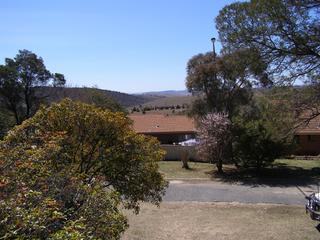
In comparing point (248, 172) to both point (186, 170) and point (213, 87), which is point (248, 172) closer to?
point (186, 170)

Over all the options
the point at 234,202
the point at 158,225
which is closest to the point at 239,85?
the point at 234,202

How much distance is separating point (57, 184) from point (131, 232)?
7829 millimetres

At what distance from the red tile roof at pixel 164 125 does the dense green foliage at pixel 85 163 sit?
27820 mm

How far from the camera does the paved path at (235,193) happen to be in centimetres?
1980

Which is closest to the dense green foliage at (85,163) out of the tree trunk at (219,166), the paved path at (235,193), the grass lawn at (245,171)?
the paved path at (235,193)

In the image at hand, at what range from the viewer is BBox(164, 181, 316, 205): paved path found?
65.0ft

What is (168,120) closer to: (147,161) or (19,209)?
(147,161)

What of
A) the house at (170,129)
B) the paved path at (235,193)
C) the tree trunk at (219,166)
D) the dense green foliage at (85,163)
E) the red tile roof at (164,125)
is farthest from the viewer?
the red tile roof at (164,125)

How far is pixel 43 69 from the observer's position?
47.1m

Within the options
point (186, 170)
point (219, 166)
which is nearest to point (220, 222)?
point (219, 166)

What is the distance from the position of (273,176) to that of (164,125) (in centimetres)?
1767

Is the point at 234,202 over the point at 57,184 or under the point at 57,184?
under

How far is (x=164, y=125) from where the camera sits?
42562 mm

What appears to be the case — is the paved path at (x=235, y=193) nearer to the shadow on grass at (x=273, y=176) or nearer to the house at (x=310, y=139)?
the shadow on grass at (x=273, y=176)
